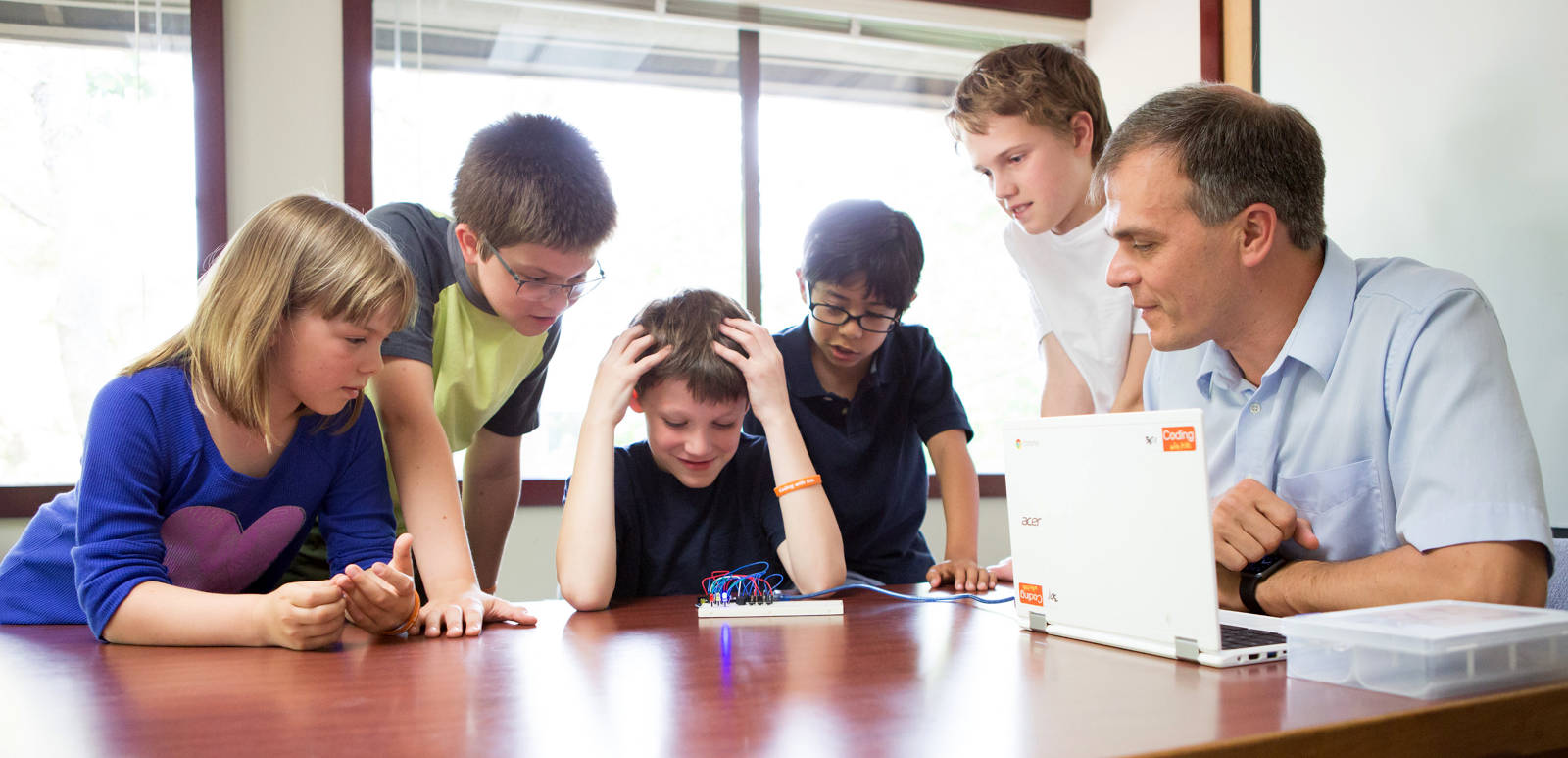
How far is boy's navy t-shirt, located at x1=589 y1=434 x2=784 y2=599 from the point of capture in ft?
5.68

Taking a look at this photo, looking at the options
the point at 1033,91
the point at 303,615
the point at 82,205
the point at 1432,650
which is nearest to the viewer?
the point at 1432,650

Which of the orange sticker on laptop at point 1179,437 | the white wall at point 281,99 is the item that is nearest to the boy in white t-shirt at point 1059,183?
the orange sticker on laptop at point 1179,437

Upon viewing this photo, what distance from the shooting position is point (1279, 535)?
1.18 m

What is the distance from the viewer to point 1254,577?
125 centimetres

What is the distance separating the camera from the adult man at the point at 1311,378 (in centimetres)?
113

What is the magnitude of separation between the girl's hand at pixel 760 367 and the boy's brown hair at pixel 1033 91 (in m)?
0.70

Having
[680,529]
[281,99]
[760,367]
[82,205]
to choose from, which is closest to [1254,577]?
[760,367]

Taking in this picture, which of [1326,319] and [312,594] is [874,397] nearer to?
[1326,319]

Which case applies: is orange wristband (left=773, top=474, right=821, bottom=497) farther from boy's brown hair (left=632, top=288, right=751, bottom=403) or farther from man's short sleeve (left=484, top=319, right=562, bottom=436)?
man's short sleeve (left=484, top=319, right=562, bottom=436)

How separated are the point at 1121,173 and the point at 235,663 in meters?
1.20

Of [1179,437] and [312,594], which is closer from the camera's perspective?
[1179,437]

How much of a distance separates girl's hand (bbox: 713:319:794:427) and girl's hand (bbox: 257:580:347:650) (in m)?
0.73

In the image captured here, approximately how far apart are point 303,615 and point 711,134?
9.90ft

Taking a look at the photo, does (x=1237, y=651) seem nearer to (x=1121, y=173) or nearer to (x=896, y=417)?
(x=1121, y=173)
